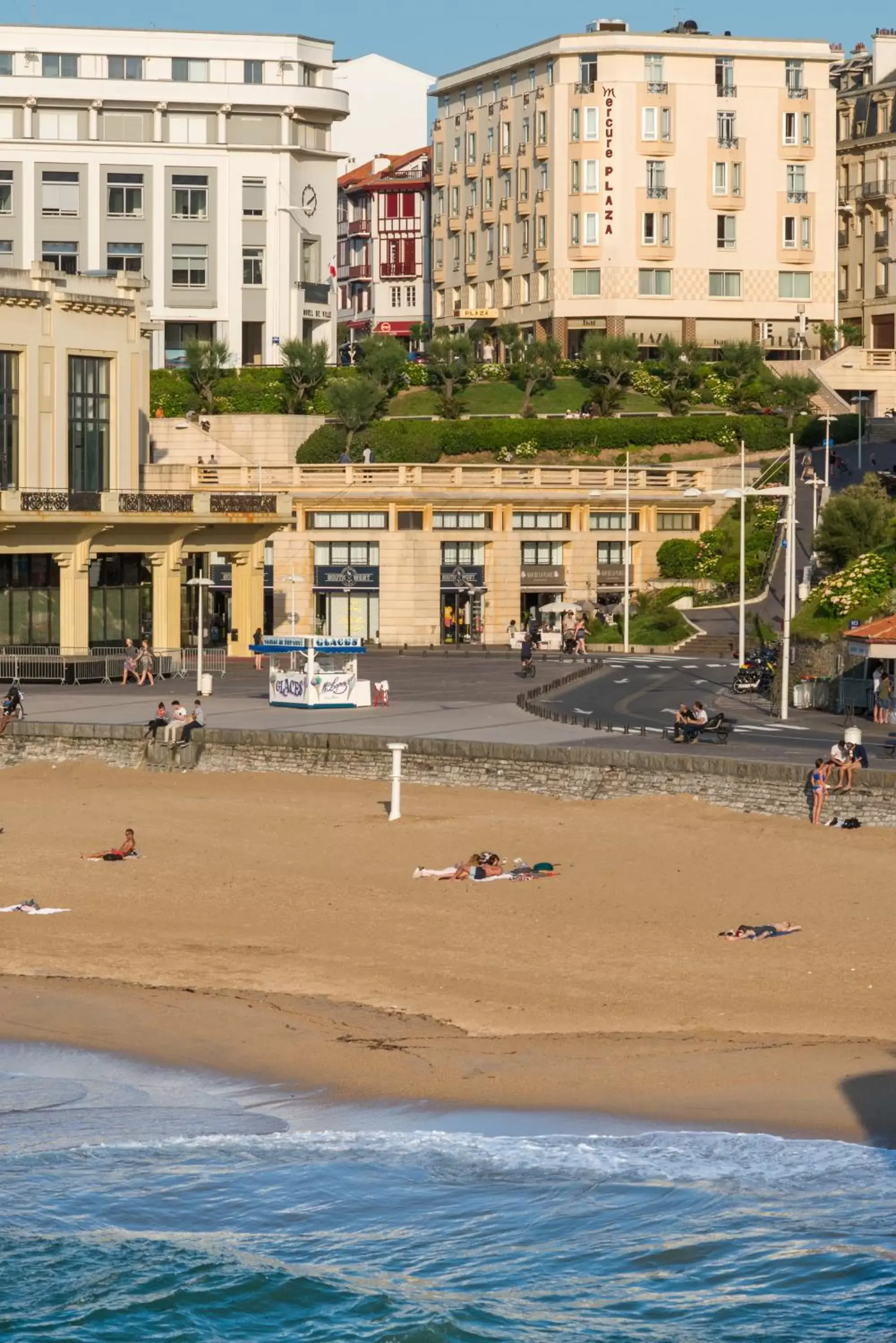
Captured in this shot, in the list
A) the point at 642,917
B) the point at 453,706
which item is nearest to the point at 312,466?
the point at 453,706

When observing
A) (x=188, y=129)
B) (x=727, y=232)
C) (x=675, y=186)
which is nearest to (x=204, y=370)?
(x=188, y=129)

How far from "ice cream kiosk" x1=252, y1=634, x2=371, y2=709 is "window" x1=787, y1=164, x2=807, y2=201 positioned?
67988 mm

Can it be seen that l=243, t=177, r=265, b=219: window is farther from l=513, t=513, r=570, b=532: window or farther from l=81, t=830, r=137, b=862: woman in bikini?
l=81, t=830, r=137, b=862: woman in bikini

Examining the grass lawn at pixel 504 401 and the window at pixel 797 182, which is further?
the window at pixel 797 182

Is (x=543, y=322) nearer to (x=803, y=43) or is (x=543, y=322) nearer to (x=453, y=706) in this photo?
(x=803, y=43)

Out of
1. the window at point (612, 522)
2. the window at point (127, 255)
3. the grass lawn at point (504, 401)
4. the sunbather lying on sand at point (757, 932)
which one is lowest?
the sunbather lying on sand at point (757, 932)

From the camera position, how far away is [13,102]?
115 m

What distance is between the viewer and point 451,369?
103m

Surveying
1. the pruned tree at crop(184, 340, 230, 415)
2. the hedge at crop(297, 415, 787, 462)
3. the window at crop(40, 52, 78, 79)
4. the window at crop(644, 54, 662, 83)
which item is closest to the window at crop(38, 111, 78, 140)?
the window at crop(40, 52, 78, 79)

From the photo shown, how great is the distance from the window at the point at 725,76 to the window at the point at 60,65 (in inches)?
1312

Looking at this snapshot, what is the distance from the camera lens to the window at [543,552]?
89.6m

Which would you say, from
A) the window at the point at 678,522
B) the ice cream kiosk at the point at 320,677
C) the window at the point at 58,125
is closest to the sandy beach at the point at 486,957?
the ice cream kiosk at the point at 320,677

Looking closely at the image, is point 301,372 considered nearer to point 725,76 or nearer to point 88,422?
point 88,422

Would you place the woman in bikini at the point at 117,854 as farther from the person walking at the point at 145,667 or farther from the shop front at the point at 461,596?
the shop front at the point at 461,596
